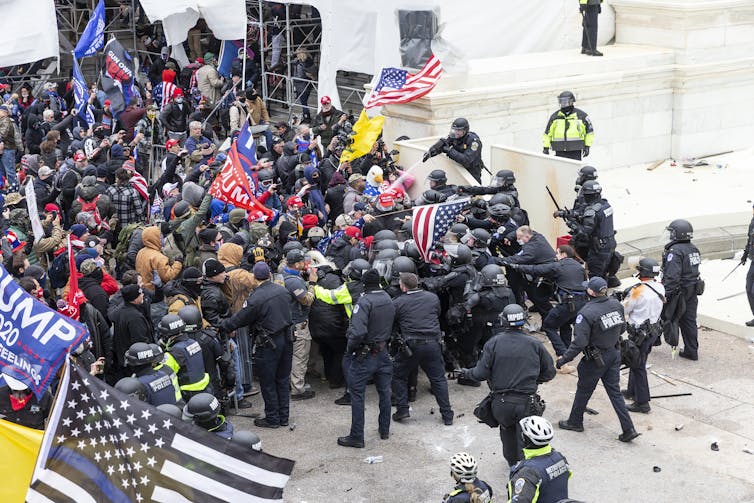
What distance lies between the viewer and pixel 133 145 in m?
17.5

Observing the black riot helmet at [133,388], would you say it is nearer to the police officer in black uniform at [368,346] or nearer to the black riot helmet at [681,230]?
the police officer in black uniform at [368,346]

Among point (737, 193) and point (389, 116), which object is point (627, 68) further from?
point (389, 116)

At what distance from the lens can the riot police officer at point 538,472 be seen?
7836mm

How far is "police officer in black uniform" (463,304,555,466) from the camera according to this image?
32.2 feet

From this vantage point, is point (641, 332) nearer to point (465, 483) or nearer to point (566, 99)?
point (465, 483)

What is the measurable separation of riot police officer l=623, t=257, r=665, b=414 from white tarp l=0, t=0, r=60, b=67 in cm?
1298

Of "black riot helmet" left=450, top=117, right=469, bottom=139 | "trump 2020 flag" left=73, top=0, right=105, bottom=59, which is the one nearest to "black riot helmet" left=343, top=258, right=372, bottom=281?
"black riot helmet" left=450, top=117, right=469, bottom=139

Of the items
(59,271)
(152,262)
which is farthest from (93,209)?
(152,262)

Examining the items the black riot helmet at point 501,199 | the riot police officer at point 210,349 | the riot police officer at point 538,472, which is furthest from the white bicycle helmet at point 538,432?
the black riot helmet at point 501,199

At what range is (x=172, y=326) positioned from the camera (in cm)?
1016

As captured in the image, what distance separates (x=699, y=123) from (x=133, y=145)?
985 cm

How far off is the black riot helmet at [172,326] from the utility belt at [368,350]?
5.32 ft

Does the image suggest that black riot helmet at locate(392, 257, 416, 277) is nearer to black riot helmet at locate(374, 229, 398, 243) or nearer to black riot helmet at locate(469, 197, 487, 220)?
black riot helmet at locate(374, 229, 398, 243)

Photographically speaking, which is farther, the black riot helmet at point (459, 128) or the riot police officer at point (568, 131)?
the riot police officer at point (568, 131)
